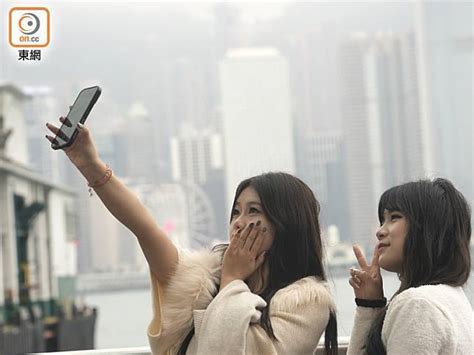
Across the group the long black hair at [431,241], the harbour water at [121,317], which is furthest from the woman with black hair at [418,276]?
the harbour water at [121,317]

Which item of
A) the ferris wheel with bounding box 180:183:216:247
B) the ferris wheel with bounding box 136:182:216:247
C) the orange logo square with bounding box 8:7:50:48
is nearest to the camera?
the orange logo square with bounding box 8:7:50:48

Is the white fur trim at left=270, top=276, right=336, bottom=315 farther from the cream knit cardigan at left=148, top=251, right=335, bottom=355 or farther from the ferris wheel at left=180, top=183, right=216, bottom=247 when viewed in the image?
the ferris wheel at left=180, top=183, right=216, bottom=247

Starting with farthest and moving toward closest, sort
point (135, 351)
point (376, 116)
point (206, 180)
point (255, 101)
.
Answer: point (255, 101) → point (376, 116) → point (206, 180) → point (135, 351)

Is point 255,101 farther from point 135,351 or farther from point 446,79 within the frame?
point 135,351

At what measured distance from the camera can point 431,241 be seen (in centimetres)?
110

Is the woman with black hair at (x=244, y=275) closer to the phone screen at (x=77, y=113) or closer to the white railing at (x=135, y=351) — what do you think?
the phone screen at (x=77, y=113)

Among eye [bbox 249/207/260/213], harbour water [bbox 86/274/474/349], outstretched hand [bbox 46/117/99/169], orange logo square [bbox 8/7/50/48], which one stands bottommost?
harbour water [bbox 86/274/474/349]

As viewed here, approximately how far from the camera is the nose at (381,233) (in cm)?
112

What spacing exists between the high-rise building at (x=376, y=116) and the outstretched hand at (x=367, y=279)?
84.2 ft

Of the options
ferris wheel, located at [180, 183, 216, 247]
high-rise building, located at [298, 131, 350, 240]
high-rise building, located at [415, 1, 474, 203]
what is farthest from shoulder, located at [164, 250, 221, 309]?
high-rise building, located at [415, 1, 474, 203]

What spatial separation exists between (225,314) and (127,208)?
178 mm

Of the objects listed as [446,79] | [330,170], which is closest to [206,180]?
[330,170]

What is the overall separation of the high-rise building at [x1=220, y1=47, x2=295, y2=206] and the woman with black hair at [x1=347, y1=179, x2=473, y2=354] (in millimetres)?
25865

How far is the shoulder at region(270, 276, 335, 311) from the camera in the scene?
116 centimetres
